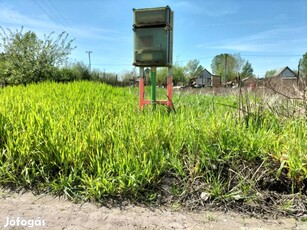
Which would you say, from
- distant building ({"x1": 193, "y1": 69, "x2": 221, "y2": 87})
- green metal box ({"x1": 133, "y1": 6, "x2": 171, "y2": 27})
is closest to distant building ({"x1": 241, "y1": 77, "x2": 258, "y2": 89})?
distant building ({"x1": 193, "y1": 69, "x2": 221, "y2": 87})

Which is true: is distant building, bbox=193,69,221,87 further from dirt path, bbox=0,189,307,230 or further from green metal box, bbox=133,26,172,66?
dirt path, bbox=0,189,307,230

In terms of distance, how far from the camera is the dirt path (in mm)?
1608

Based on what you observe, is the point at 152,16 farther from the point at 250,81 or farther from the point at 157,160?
the point at 157,160

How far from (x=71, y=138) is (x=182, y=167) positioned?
1.12 metres

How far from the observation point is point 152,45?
13.1 feet

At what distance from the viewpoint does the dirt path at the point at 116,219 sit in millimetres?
1608

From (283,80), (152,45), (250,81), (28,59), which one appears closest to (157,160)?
(250,81)

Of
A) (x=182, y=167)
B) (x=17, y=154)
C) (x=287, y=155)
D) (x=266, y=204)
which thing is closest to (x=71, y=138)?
(x=17, y=154)

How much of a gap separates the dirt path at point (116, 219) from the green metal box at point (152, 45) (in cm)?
276

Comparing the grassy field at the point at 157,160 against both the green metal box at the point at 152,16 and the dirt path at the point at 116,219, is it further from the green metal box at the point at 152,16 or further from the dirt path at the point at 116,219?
the green metal box at the point at 152,16

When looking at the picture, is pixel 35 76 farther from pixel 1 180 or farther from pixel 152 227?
pixel 152 227

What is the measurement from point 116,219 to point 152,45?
3.02 meters

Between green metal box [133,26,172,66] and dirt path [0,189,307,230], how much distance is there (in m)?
2.76

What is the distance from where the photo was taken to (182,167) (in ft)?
6.86
